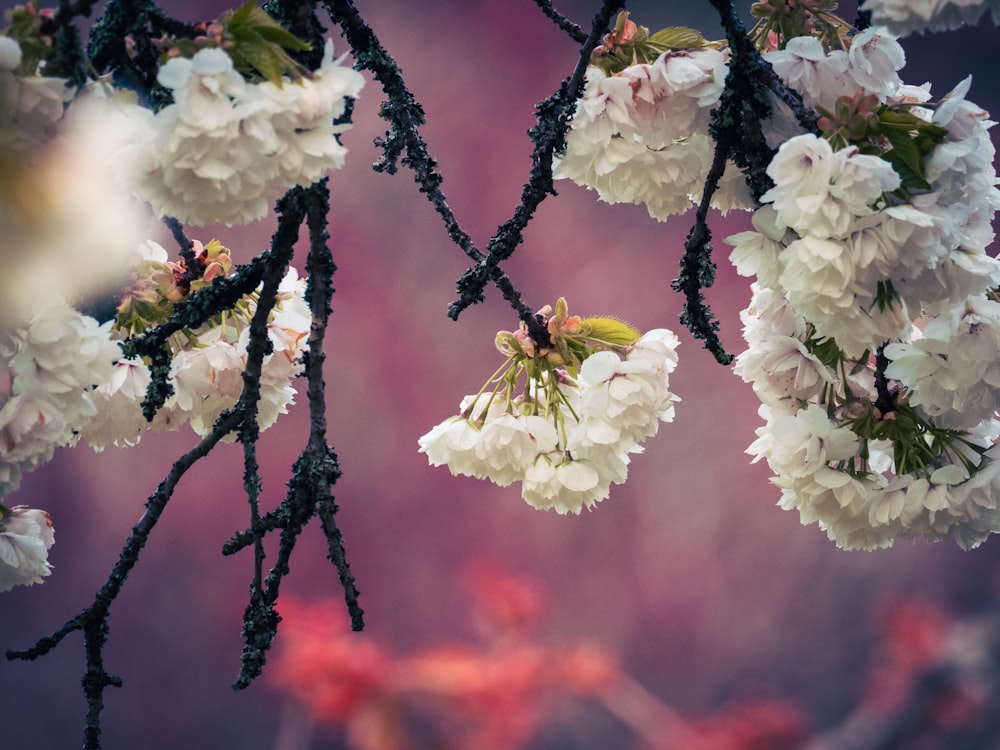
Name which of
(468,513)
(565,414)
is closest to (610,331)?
(565,414)

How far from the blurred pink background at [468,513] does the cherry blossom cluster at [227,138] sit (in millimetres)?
2316

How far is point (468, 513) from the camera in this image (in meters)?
2.94

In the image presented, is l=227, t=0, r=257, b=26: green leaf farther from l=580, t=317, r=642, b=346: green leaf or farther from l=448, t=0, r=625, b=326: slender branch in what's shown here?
l=580, t=317, r=642, b=346: green leaf

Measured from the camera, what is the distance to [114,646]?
2842mm

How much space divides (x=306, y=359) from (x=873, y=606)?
261 centimetres

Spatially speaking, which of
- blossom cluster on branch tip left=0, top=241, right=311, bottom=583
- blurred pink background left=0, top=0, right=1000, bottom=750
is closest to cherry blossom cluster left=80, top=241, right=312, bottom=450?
blossom cluster on branch tip left=0, top=241, right=311, bottom=583

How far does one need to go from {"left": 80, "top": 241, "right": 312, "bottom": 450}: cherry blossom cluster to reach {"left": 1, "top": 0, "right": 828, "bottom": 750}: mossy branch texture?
0.08 metres

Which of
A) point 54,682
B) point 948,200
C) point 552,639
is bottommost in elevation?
point 54,682

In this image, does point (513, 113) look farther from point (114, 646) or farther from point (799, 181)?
point (799, 181)

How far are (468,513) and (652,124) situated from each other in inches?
88.8

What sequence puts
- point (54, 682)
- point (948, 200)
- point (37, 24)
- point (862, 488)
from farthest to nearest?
point (54, 682) → point (862, 488) → point (948, 200) → point (37, 24)

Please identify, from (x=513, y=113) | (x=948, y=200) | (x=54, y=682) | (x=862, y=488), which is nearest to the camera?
(x=948, y=200)

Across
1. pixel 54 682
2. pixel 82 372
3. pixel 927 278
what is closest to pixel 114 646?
pixel 54 682

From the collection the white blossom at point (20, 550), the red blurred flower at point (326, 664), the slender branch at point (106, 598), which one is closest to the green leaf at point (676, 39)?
the slender branch at point (106, 598)
